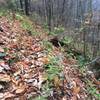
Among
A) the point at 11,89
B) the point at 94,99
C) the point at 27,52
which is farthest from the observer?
the point at 27,52

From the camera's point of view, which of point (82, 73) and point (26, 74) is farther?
point (82, 73)

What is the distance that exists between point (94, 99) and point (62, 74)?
82 centimetres

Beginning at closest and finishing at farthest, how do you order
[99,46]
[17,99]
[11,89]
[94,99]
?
[17,99]
[11,89]
[94,99]
[99,46]

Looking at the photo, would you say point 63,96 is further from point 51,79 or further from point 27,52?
point 27,52

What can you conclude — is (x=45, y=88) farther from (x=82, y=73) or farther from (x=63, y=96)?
(x=82, y=73)

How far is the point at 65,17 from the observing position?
59.5 feet

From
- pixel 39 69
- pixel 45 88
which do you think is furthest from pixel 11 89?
pixel 39 69

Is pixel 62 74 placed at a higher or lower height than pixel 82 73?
higher

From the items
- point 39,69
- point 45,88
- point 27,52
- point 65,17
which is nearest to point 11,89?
point 45,88

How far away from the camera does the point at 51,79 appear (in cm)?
348

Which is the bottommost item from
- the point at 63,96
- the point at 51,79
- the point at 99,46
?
the point at 99,46

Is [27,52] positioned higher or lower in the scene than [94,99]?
higher

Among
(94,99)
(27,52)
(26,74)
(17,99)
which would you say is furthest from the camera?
(27,52)

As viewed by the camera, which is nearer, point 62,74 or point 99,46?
point 62,74
